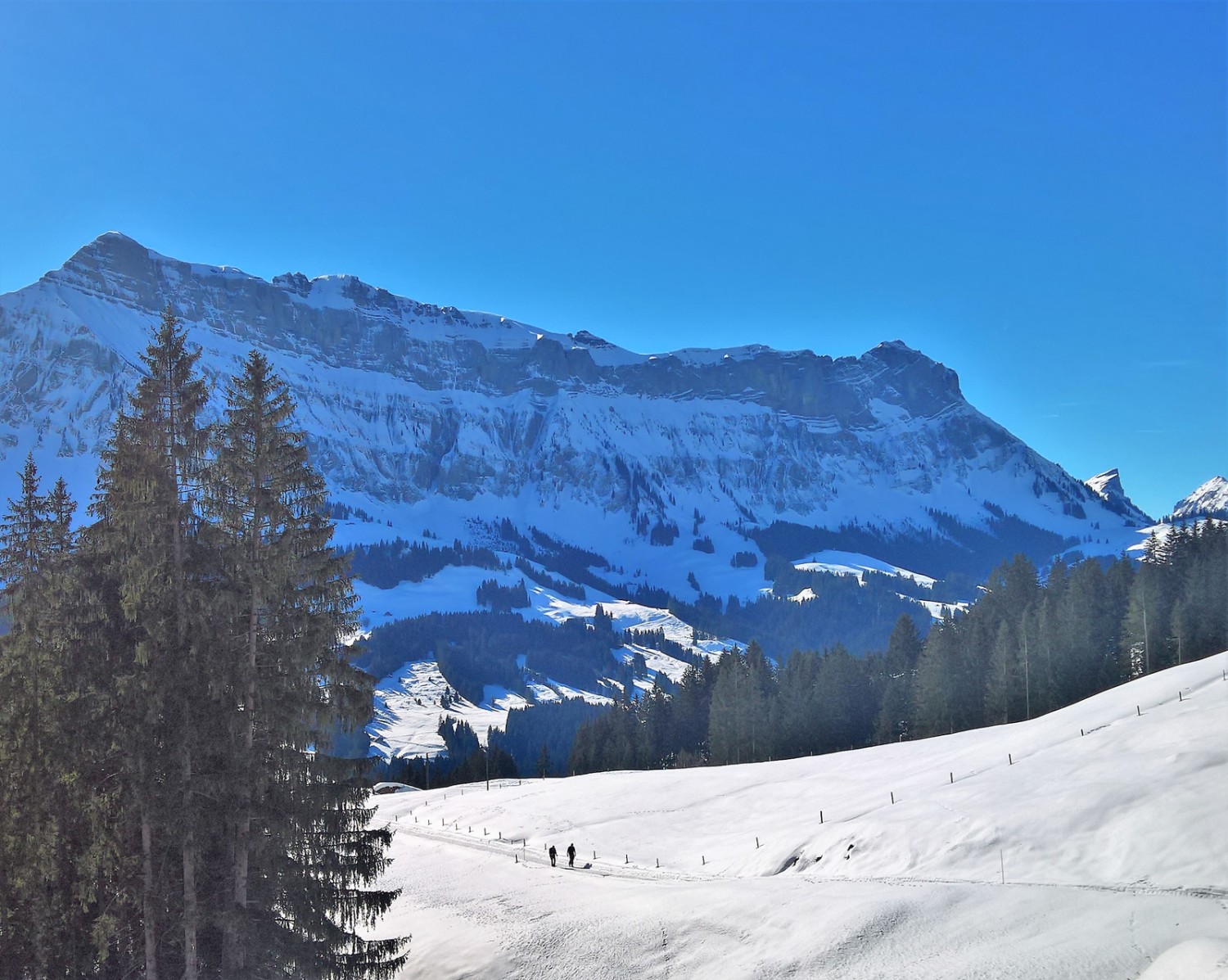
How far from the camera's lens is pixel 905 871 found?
1299 inches

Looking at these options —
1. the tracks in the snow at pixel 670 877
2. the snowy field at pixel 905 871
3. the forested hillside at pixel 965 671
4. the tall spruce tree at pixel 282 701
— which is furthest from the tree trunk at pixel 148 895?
the forested hillside at pixel 965 671

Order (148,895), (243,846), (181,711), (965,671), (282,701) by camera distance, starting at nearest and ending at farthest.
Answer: (148,895) < (181,711) < (243,846) < (282,701) < (965,671)

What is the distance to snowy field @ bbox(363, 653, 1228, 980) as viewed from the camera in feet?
78.0

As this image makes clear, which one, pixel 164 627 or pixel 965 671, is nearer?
pixel 164 627

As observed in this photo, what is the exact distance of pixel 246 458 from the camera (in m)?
20.3

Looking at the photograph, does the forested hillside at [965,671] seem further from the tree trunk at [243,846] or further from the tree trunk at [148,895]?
the tree trunk at [148,895]

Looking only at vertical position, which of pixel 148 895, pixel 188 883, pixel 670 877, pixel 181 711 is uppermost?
pixel 181 711

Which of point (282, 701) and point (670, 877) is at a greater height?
point (282, 701)

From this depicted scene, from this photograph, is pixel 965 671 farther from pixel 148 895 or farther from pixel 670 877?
pixel 148 895

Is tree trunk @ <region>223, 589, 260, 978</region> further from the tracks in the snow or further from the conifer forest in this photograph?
the tracks in the snow

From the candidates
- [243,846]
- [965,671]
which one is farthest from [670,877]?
[965,671]

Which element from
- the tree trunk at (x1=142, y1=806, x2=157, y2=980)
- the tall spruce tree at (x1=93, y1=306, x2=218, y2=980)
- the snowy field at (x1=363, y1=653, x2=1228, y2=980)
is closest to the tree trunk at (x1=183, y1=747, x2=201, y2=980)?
the tall spruce tree at (x1=93, y1=306, x2=218, y2=980)

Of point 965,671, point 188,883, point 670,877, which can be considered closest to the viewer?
point 188,883

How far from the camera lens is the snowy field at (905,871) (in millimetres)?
23766
